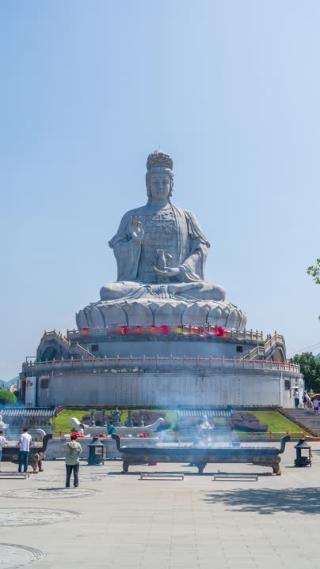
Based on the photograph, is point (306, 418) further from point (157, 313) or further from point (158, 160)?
point (158, 160)

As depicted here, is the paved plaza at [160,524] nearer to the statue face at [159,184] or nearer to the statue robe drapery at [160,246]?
the statue robe drapery at [160,246]

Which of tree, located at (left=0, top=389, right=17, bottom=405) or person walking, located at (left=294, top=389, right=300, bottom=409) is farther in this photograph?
tree, located at (left=0, top=389, right=17, bottom=405)

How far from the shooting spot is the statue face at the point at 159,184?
2004 inches

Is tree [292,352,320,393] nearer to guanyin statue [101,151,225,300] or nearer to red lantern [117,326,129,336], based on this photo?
guanyin statue [101,151,225,300]

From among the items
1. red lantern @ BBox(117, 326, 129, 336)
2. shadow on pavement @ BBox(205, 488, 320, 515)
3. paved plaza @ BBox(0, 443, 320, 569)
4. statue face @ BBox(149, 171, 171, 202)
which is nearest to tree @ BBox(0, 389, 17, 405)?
red lantern @ BBox(117, 326, 129, 336)

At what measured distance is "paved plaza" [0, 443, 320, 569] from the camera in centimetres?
815

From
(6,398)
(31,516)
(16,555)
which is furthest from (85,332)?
(16,555)

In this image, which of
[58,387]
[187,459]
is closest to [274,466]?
[187,459]

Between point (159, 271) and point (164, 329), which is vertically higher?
point (159, 271)

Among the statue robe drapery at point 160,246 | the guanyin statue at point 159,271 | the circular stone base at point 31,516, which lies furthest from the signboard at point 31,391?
the circular stone base at point 31,516

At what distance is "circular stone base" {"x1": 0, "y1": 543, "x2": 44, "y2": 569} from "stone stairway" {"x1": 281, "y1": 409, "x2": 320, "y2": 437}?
27793 mm

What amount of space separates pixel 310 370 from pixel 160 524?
60.5 m

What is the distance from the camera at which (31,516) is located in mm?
11211

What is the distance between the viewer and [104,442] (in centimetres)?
2417
